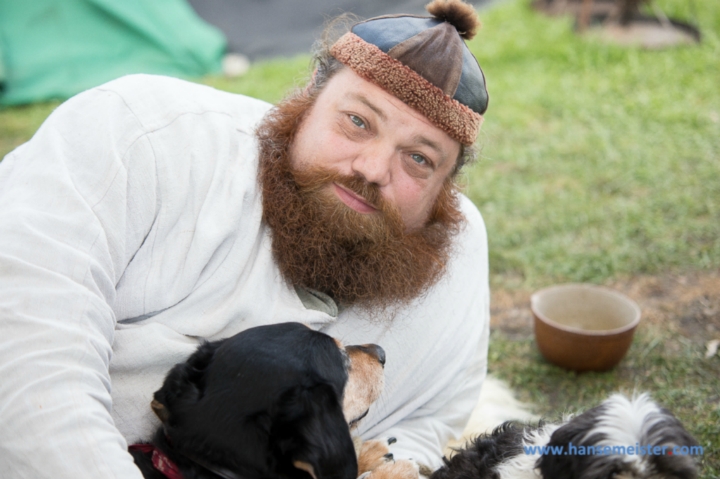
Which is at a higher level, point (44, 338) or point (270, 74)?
point (44, 338)

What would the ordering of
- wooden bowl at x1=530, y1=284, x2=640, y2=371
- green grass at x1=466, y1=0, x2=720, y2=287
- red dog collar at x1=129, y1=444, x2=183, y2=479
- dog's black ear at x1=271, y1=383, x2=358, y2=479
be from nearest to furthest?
dog's black ear at x1=271, y1=383, x2=358, y2=479
red dog collar at x1=129, y1=444, x2=183, y2=479
wooden bowl at x1=530, y1=284, x2=640, y2=371
green grass at x1=466, y1=0, x2=720, y2=287

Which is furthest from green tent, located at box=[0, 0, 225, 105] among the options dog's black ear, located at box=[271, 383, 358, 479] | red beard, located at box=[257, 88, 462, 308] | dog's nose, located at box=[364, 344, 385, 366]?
dog's black ear, located at box=[271, 383, 358, 479]

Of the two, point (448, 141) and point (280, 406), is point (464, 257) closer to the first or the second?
point (448, 141)

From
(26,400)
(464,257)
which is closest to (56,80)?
(464,257)

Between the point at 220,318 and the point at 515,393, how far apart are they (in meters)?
1.91

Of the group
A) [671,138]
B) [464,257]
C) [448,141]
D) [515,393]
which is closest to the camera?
[448,141]

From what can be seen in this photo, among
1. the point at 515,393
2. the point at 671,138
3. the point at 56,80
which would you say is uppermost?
the point at 671,138

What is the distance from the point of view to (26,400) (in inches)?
71.7

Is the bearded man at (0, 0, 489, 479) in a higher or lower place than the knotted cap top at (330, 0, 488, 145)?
lower

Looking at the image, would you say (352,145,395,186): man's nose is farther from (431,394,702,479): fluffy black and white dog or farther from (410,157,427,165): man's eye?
(431,394,702,479): fluffy black and white dog

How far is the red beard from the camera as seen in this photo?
8.75 ft

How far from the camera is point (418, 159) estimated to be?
274 cm

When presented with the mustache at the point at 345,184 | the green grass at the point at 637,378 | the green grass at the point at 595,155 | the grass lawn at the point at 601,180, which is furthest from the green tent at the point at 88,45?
the green grass at the point at 637,378

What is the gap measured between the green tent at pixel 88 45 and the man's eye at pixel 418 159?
6.08m
